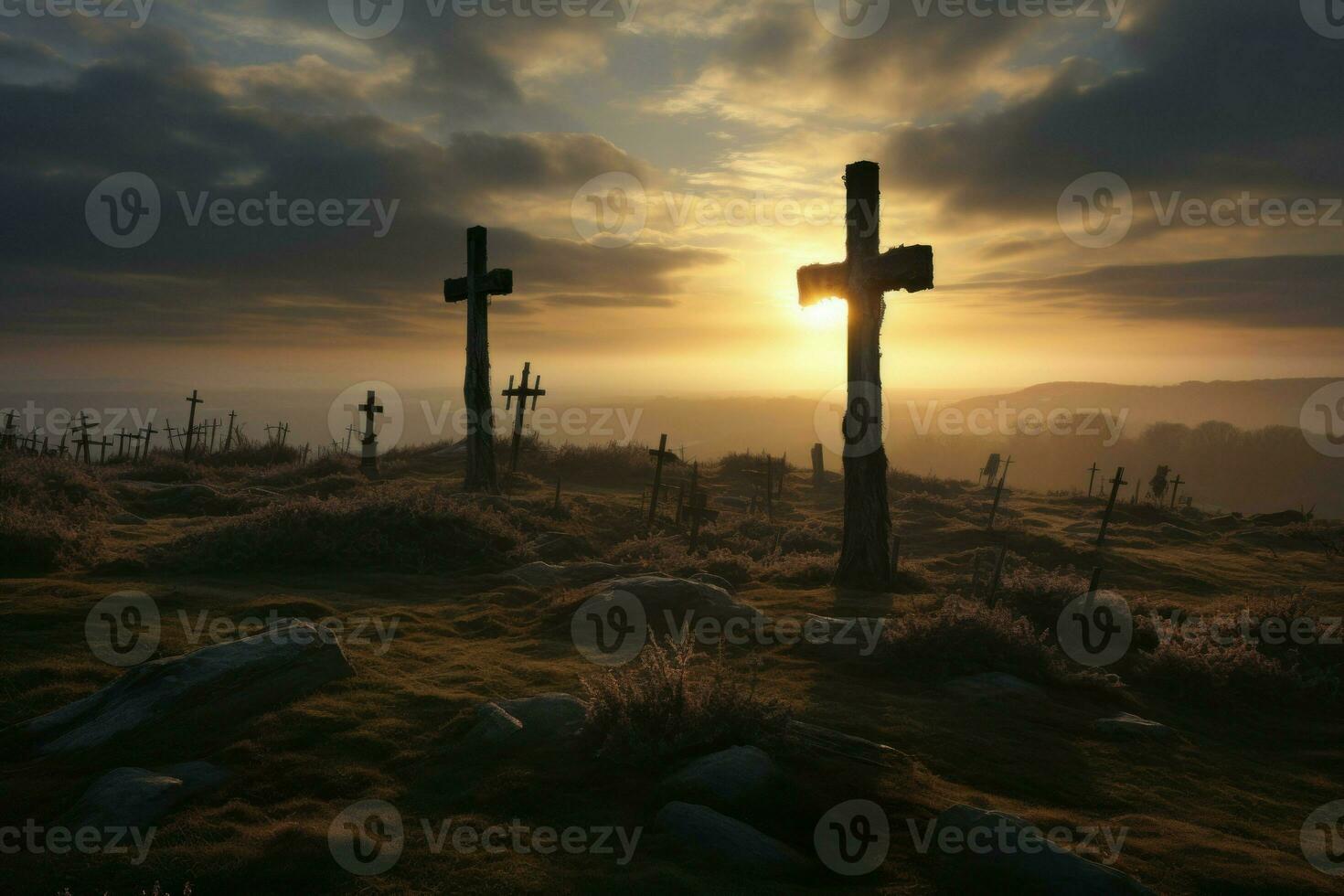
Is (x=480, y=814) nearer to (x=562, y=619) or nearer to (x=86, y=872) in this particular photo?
(x=86, y=872)

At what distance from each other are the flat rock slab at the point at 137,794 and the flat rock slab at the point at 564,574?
25.8 feet

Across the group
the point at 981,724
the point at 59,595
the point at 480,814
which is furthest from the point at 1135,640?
the point at 59,595

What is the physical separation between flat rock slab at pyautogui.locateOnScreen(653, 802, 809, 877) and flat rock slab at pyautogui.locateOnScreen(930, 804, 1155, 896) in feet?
3.37

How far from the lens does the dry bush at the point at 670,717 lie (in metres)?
5.96

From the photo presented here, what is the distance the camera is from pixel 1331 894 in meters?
4.63

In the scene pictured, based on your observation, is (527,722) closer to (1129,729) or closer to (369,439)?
(1129,729)

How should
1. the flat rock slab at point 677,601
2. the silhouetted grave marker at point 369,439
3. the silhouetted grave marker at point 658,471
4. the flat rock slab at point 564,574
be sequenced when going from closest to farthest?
1. the flat rock slab at point 677,601
2. the flat rock slab at point 564,574
3. the silhouetted grave marker at point 658,471
4. the silhouetted grave marker at point 369,439

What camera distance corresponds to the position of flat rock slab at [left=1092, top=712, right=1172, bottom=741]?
7746mm

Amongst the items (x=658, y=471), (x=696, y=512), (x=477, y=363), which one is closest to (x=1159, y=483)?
(x=658, y=471)

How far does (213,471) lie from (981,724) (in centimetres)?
2876

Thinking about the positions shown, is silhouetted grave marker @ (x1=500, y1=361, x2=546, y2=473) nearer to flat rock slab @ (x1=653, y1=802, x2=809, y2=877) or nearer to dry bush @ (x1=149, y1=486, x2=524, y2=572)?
dry bush @ (x1=149, y1=486, x2=524, y2=572)

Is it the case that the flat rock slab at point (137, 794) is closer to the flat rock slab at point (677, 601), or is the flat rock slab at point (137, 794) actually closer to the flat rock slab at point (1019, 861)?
the flat rock slab at point (1019, 861)

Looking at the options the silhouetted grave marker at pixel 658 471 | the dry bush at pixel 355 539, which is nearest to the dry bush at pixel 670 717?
the dry bush at pixel 355 539

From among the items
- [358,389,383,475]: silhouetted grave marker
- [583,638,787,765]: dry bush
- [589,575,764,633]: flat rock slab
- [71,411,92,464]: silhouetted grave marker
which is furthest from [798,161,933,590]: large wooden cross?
[71,411,92,464]: silhouetted grave marker
